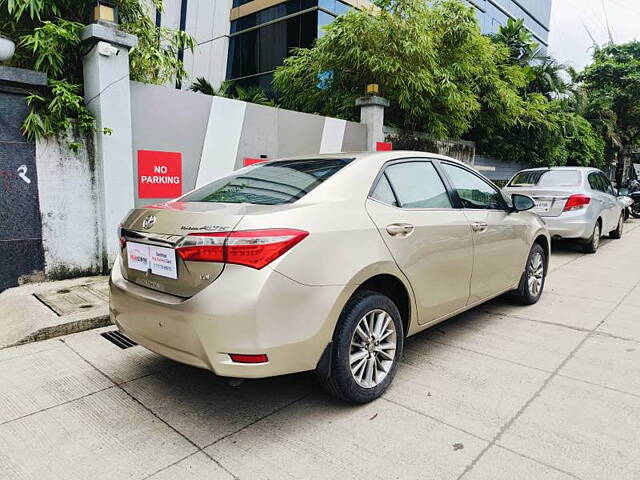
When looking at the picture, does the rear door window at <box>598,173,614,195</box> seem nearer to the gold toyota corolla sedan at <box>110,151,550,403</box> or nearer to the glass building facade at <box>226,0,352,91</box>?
the gold toyota corolla sedan at <box>110,151,550,403</box>

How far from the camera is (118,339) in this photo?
364 cm

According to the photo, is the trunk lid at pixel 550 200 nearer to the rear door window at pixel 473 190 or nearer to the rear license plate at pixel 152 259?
the rear door window at pixel 473 190

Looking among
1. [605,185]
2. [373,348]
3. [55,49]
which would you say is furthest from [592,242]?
[55,49]

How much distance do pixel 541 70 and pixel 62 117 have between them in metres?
13.9

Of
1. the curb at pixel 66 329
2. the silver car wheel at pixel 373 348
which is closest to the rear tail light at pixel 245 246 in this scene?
the silver car wheel at pixel 373 348

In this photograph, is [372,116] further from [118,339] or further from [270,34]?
[270,34]

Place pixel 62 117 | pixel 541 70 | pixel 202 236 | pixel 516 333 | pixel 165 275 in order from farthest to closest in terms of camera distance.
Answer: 1. pixel 541 70
2. pixel 62 117
3. pixel 516 333
4. pixel 165 275
5. pixel 202 236

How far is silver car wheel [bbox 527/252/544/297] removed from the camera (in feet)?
15.0

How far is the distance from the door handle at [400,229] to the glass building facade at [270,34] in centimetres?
1283

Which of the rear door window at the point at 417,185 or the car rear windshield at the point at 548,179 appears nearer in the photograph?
the rear door window at the point at 417,185

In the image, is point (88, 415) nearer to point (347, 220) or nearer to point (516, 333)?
point (347, 220)

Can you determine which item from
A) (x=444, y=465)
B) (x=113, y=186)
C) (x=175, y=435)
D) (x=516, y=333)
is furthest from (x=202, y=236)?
(x=113, y=186)

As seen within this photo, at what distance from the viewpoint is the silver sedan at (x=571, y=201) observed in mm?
7332

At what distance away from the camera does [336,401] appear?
2.69 meters
